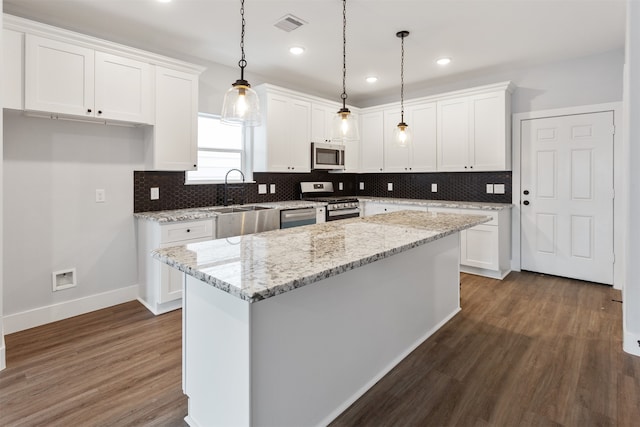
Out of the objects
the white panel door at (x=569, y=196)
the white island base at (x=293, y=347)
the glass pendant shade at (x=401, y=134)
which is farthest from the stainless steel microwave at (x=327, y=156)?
the white island base at (x=293, y=347)

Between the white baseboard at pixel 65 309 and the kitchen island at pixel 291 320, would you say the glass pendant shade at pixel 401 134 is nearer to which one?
the kitchen island at pixel 291 320

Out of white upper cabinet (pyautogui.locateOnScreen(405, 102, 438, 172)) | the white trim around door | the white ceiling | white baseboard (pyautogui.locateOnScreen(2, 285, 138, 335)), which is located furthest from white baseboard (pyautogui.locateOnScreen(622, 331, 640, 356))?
white baseboard (pyautogui.locateOnScreen(2, 285, 138, 335))

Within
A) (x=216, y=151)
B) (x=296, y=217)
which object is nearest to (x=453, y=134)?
(x=296, y=217)

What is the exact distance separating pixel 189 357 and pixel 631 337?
2.95 metres

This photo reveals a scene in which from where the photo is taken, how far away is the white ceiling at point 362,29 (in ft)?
9.20

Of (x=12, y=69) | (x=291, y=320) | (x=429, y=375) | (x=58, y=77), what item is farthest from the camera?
(x=58, y=77)

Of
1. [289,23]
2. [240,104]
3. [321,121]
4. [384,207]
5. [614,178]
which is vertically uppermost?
[289,23]

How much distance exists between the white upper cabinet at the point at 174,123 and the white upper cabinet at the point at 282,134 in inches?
Result: 37.5

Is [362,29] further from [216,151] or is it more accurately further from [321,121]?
[216,151]

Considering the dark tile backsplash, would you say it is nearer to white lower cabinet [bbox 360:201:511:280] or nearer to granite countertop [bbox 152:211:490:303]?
white lower cabinet [bbox 360:201:511:280]

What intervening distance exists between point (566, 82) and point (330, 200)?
3.22 metres

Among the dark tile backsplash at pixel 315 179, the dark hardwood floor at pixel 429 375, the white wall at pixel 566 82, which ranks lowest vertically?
the dark hardwood floor at pixel 429 375

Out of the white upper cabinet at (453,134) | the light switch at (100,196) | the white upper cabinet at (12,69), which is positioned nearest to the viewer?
the white upper cabinet at (12,69)

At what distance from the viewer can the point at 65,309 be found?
310 cm
